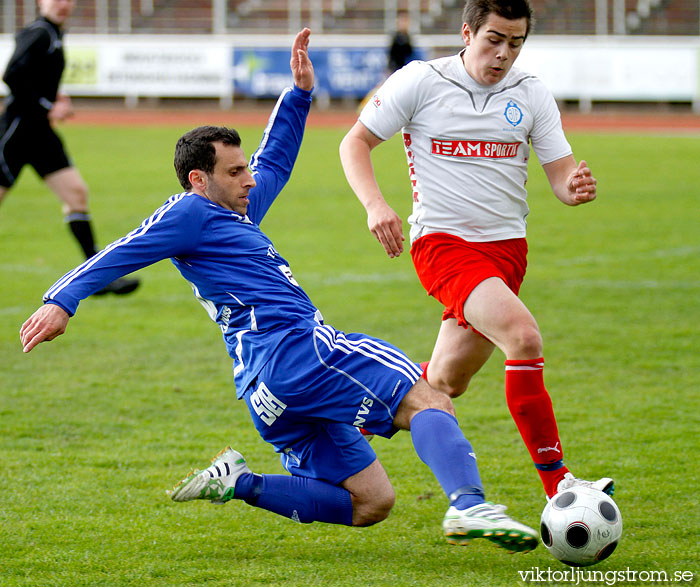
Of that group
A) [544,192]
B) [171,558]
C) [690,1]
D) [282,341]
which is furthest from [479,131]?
[690,1]

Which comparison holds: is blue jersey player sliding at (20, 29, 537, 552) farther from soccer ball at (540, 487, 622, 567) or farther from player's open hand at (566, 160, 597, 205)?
player's open hand at (566, 160, 597, 205)

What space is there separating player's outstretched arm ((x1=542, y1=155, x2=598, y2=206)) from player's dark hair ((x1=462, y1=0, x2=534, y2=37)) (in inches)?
23.2

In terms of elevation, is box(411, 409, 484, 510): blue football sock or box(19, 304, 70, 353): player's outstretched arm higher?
box(19, 304, 70, 353): player's outstretched arm

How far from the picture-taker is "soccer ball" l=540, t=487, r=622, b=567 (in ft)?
11.5

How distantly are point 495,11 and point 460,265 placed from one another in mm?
1033

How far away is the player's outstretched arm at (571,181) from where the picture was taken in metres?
4.11

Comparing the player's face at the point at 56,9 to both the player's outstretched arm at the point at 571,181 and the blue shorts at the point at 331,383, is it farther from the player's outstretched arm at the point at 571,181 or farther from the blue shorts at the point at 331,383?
the blue shorts at the point at 331,383

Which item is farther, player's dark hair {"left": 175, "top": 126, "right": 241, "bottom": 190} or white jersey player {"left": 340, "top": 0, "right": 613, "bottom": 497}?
white jersey player {"left": 340, "top": 0, "right": 613, "bottom": 497}

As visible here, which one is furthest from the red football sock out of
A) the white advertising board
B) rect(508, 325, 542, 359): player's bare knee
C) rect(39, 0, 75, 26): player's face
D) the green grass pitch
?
the white advertising board

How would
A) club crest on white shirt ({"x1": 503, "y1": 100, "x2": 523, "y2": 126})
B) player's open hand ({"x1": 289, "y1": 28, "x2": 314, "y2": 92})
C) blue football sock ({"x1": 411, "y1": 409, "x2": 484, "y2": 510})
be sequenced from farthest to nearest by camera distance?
1. player's open hand ({"x1": 289, "y1": 28, "x2": 314, "y2": 92})
2. club crest on white shirt ({"x1": 503, "y1": 100, "x2": 523, "y2": 126})
3. blue football sock ({"x1": 411, "y1": 409, "x2": 484, "y2": 510})

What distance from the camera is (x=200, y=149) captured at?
12.5 feet

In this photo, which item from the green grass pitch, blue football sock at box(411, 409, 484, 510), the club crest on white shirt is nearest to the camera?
blue football sock at box(411, 409, 484, 510)

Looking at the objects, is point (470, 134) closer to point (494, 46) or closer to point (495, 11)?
point (494, 46)

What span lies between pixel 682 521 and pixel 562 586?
0.82 m
